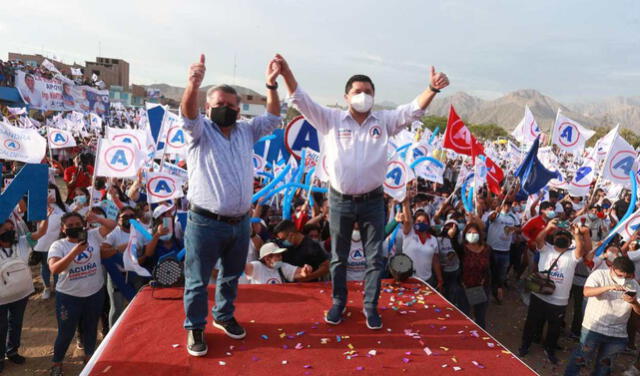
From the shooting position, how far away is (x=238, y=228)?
287cm

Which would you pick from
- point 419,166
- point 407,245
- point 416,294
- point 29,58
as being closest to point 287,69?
point 416,294

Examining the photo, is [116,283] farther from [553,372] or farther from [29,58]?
[29,58]

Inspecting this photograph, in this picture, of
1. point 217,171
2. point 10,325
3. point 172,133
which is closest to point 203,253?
point 217,171

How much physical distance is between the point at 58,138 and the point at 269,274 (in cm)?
968

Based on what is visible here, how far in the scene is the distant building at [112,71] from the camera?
70625 millimetres

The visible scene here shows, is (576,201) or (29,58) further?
(29,58)

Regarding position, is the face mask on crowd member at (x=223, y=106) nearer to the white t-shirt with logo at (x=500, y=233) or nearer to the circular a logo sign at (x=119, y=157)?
the circular a logo sign at (x=119, y=157)

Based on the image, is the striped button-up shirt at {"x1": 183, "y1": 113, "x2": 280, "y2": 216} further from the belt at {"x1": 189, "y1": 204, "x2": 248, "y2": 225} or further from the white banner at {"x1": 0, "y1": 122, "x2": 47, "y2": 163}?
the white banner at {"x1": 0, "y1": 122, "x2": 47, "y2": 163}

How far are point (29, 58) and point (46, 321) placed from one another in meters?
71.2

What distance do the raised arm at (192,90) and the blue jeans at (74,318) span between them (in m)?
3.38

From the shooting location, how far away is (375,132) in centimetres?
312

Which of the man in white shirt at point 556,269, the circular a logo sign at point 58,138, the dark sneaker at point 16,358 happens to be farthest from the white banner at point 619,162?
the circular a logo sign at point 58,138

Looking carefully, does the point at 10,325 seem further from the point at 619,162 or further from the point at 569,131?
the point at 569,131

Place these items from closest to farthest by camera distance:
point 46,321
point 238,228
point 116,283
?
point 238,228, point 116,283, point 46,321
